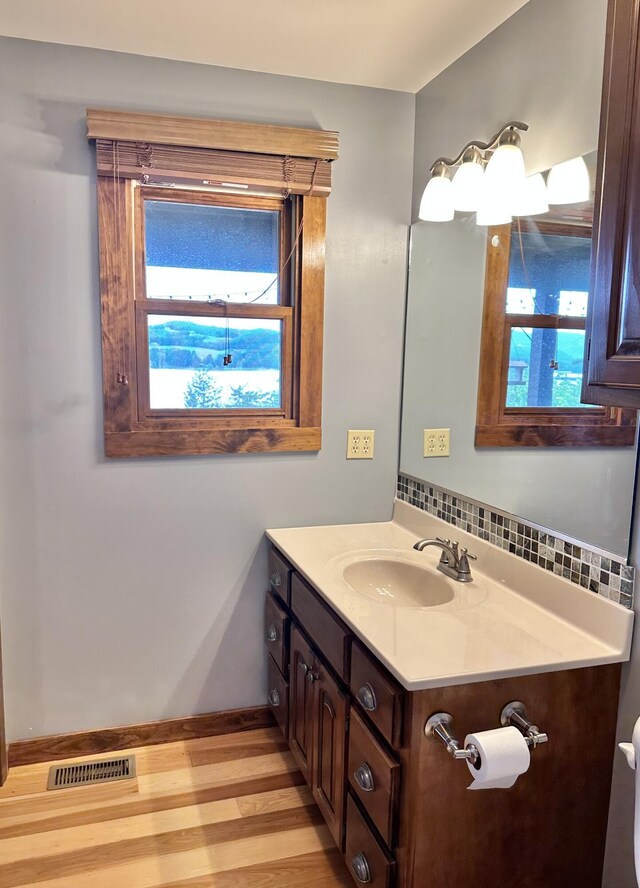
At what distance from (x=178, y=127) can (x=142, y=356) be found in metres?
0.74

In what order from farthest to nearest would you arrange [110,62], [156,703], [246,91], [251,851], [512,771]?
1. [156,703]
2. [246,91]
3. [110,62]
4. [251,851]
5. [512,771]

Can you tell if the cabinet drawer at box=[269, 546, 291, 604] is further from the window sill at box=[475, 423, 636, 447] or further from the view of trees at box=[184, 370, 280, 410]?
the window sill at box=[475, 423, 636, 447]

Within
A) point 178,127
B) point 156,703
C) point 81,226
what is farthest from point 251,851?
point 178,127

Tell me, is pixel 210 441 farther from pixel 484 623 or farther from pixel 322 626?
pixel 484 623

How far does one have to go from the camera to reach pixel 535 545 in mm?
1750

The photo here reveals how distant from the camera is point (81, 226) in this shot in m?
2.11

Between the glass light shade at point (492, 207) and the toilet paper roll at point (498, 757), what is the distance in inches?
52.8

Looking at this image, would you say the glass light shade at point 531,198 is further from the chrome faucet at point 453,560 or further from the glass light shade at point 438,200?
the chrome faucet at point 453,560

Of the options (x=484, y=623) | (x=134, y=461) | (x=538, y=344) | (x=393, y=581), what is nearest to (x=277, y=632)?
(x=393, y=581)

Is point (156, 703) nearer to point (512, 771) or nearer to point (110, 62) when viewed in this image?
point (512, 771)

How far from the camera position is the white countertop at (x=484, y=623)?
141 centimetres

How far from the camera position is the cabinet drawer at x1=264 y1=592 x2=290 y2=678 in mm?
Answer: 2217

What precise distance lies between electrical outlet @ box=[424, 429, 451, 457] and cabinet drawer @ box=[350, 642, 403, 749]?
847 millimetres

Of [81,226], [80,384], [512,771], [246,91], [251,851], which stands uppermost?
[246,91]
